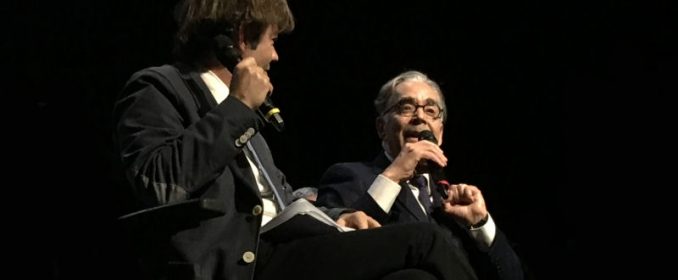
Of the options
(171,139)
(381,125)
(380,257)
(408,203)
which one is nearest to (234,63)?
(171,139)

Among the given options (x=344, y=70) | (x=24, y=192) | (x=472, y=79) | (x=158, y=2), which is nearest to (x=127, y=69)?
(x=158, y=2)

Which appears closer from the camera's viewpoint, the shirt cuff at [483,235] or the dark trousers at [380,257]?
the dark trousers at [380,257]

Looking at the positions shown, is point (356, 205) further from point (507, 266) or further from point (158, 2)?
point (158, 2)

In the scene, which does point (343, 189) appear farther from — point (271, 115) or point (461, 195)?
point (271, 115)

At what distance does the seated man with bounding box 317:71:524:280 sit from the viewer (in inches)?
98.7

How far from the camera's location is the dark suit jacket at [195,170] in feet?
5.69

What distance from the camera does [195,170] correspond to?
1.74m

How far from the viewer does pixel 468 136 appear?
11.5 ft

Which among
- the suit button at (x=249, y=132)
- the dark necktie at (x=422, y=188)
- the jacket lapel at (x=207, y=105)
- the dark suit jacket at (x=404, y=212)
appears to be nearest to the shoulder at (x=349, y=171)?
the dark suit jacket at (x=404, y=212)

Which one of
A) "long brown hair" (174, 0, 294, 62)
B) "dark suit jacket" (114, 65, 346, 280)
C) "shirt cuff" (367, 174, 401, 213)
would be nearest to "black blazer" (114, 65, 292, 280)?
"dark suit jacket" (114, 65, 346, 280)

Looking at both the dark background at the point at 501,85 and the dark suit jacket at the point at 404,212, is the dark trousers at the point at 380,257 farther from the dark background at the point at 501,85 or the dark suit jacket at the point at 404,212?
the dark background at the point at 501,85

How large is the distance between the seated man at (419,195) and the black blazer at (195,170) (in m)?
0.69

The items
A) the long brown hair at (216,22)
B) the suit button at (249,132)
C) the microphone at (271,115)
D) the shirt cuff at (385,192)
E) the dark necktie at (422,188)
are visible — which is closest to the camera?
the suit button at (249,132)

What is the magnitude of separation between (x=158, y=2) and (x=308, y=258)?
1.56 meters
